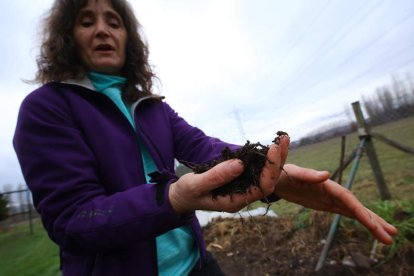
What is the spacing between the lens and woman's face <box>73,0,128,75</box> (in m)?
1.61

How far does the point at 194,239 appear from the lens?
1.47 metres

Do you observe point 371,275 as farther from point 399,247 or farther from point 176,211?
point 176,211

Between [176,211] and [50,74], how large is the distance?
117 cm

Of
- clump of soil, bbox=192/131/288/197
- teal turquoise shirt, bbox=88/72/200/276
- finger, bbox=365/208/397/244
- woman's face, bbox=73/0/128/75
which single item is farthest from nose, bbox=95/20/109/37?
finger, bbox=365/208/397/244

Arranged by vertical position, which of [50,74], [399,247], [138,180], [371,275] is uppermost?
[50,74]

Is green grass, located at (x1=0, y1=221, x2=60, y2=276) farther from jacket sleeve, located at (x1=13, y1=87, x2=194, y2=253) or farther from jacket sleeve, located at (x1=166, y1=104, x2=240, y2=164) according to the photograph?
jacket sleeve, located at (x1=13, y1=87, x2=194, y2=253)

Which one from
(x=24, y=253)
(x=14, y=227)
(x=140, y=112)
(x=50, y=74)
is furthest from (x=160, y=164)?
(x=14, y=227)

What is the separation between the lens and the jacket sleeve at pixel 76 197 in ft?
3.10

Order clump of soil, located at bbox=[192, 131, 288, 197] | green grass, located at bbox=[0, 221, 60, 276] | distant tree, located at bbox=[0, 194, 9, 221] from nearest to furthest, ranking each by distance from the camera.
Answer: clump of soil, located at bbox=[192, 131, 288, 197] < green grass, located at bbox=[0, 221, 60, 276] < distant tree, located at bbox=[0, 194, 9, 221]

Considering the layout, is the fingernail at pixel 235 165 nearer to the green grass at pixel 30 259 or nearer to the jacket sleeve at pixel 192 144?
the jacket sleeve at pixel 192 144

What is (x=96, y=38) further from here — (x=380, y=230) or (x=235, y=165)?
(x=380, y=230)

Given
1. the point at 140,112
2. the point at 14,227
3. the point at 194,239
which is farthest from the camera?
the point at 14,227

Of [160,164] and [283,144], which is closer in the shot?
[283,144]

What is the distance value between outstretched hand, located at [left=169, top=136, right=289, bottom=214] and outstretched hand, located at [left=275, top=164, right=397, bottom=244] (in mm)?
284
